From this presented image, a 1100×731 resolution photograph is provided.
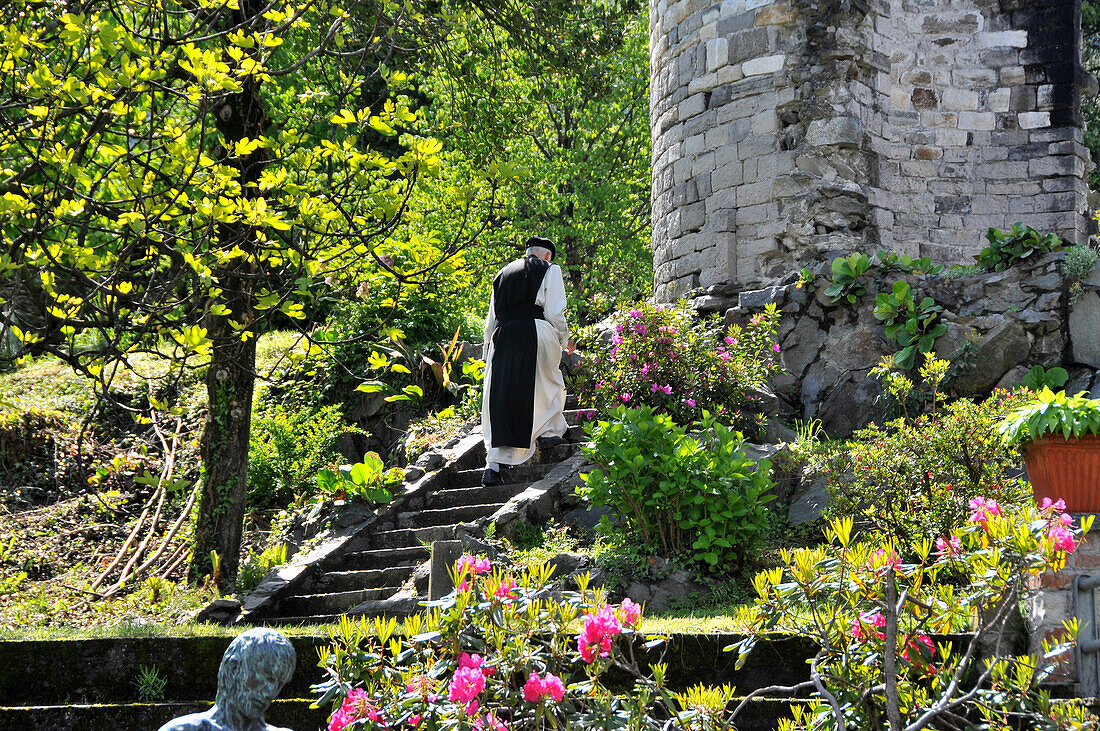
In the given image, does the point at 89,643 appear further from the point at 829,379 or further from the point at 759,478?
the point at 829,379

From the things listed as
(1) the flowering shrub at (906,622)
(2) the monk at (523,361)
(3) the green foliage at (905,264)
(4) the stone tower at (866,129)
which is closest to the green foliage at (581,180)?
(4) the stone tower at (866,129)

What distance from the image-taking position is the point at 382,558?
766 centimetres

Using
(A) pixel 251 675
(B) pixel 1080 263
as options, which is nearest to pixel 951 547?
(A) pixel 251 675

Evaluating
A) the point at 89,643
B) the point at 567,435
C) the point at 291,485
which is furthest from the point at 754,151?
the point at 89,643

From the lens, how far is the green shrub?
19.9 ft

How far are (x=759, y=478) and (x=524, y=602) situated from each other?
3.42 metres

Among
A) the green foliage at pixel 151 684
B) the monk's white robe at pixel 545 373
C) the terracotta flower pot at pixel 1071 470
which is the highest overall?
the monk's white robe at pixel 545 373

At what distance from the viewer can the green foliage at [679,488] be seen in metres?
6.48

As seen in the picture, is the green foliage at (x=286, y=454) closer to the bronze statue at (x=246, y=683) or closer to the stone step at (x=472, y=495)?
the stone step at (x=472, y=495)

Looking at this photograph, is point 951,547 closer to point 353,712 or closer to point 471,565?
point 471,565

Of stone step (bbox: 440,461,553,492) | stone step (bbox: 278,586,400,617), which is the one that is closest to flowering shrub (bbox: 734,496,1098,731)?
stone step (bbox: 278,586,400,617)

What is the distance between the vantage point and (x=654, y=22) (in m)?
11.9

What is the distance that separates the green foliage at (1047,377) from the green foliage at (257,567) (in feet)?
20.2

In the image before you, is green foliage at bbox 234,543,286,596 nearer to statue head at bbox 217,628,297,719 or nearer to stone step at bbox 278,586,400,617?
stone step at bbox 278,586,400,617
